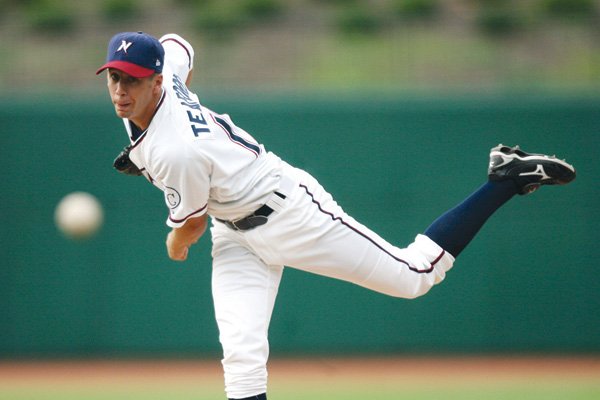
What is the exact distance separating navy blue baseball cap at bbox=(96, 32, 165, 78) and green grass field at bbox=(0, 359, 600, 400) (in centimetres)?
313

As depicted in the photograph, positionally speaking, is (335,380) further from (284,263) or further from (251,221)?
(251,221)

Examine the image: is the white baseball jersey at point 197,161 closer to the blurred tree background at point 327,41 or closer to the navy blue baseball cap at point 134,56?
the navy blue baseball cap at point 134,56

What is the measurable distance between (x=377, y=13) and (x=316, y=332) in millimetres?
4423

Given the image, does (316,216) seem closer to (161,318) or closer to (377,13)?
(161,318)

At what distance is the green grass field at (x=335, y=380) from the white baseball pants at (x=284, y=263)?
2084mm

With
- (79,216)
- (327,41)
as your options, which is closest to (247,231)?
(79,216)

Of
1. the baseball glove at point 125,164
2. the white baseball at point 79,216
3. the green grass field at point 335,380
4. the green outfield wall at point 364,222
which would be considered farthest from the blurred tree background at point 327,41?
the baseball glove at point 125,164

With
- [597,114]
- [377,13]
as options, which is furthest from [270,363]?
[377,13]

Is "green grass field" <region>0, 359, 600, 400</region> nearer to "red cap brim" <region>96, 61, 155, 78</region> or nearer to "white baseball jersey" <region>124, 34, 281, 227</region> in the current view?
"white baseball jersey" <region>124, 34, 281, 227</region>

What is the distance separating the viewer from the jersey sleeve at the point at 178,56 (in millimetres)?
4480

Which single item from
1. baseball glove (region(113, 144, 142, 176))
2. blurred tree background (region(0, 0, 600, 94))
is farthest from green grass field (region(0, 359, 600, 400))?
blurred tree background (region(0, 0, 600, 94))

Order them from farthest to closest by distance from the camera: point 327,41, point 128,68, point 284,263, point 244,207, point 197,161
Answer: point 327,41 → point 284,263 → point 244,207 → point 197,161 → point 128,68

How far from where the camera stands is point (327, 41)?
10.2m

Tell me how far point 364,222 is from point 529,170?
3760 mm
